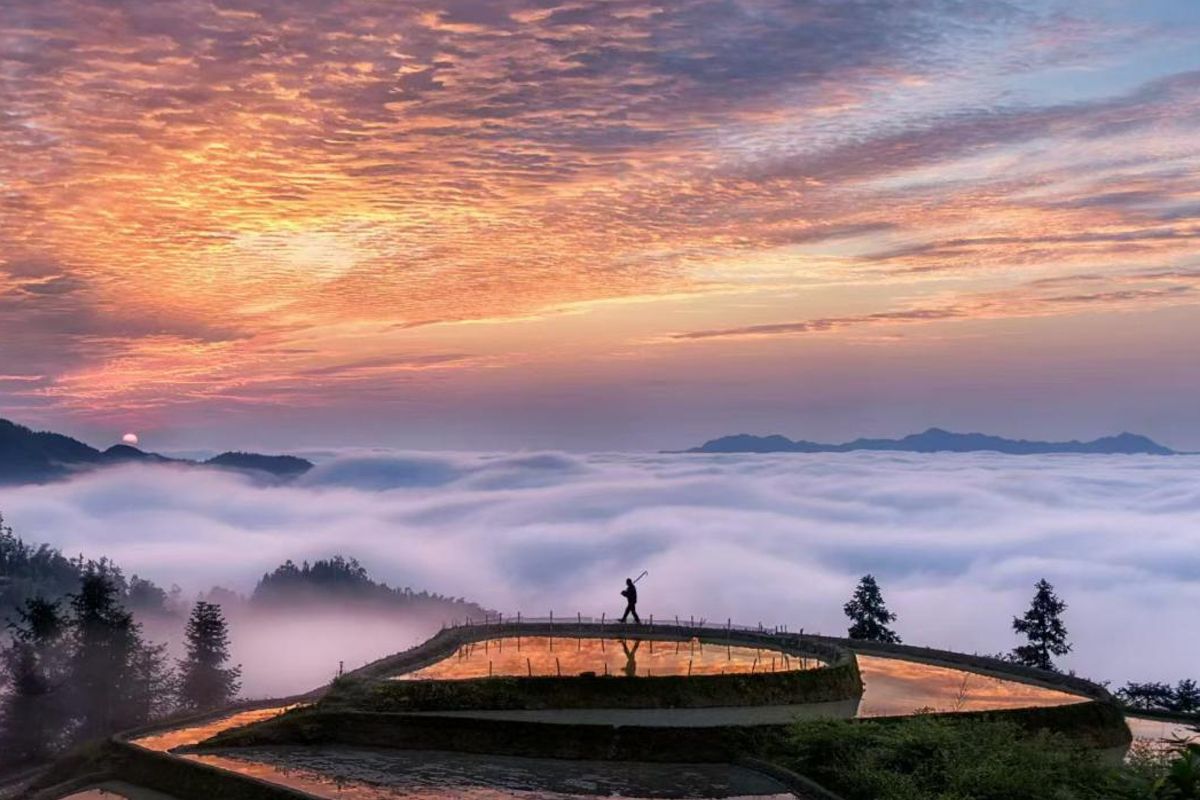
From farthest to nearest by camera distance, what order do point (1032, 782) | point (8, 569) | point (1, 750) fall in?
point (8, 569) → point (1, 750) → point (1032, 782)

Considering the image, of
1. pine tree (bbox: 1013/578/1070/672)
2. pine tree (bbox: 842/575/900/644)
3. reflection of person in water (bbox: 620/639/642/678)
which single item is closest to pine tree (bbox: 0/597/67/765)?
reflection of person in water (bbox: 620/639/642/678)

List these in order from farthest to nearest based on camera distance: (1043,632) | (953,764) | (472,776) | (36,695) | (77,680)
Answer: (77,680) → (36,695) → (1043,632) → (472,776) → (953,764)

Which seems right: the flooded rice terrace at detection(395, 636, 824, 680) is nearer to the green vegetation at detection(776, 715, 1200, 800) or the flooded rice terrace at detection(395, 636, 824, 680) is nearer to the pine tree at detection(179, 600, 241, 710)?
the green vegetation at detection(776, 715, 1200, 800)

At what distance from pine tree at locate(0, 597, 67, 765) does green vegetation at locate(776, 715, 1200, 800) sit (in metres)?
52.6

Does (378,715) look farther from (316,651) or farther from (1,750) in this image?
(316,651)

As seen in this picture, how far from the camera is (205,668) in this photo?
76125mm

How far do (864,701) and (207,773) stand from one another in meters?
26.1

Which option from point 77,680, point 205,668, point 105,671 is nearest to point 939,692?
point 205,668

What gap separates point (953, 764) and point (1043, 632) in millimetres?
41461

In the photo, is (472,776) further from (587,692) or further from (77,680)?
(77,680)

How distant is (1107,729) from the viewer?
134 feet

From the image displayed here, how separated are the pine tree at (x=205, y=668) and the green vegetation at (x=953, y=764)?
5355cm

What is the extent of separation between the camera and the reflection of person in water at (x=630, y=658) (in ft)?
149

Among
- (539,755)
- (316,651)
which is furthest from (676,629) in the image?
(316,651)
